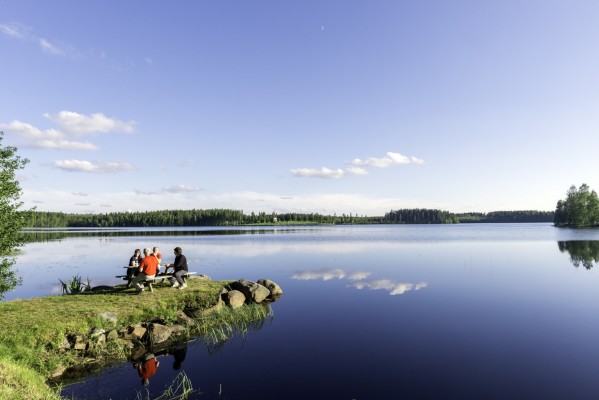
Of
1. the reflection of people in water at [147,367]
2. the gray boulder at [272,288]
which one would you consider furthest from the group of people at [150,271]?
the reflection of people in water at [147,367]

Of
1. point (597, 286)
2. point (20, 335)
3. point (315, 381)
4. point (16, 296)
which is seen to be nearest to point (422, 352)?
point (315, 381)

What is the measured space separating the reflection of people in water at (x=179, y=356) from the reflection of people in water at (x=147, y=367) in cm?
77

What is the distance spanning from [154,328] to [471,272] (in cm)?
3303

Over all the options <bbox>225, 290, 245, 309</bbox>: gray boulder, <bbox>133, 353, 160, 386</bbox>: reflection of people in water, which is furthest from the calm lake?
<bbox>225, 290, 245, 309</bbox>: gray boulder

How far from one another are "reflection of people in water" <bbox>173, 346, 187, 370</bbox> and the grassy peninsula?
1941mm

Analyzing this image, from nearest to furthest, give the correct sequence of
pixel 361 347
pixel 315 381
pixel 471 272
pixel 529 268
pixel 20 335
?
1. pixel 315 381
2. pixel 20 335
3. pixel 361 347
4. pixel 471 272
5. pixel 529 268

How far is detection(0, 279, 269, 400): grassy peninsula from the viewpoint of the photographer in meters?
13.6

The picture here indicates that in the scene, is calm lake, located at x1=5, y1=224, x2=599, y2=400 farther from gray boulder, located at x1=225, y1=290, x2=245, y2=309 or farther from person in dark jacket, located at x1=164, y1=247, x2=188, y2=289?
person in dark jacket, located at x1=164, y1=247, x2=188, y2=289

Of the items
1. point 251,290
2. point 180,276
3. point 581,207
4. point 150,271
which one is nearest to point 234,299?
point 251,290

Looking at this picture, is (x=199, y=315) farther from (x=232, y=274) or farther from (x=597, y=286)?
(x=597, y=286)

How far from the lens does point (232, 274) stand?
40031mm

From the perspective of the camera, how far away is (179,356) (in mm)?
17422

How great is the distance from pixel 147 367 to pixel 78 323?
15.8 ft

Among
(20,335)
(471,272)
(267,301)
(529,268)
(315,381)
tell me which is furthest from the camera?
(529,268)
